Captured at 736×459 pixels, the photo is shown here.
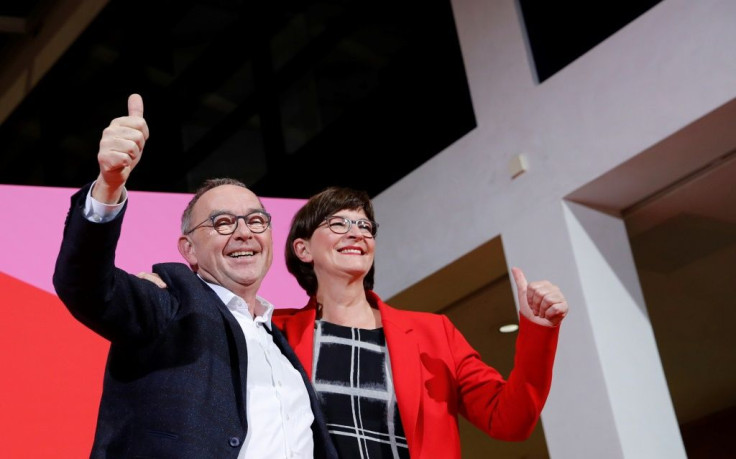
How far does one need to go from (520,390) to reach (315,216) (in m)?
0.75

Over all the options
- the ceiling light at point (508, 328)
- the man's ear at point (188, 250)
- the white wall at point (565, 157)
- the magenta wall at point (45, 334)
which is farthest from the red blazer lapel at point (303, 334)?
the ceiling light at point (508, 328)

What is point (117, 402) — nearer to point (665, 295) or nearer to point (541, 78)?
point (541, 78)

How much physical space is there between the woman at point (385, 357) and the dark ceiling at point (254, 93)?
2.24m

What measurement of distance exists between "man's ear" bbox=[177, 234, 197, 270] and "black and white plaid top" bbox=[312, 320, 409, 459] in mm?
391

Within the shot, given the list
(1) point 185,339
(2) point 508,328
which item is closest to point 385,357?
(1) point 185,339

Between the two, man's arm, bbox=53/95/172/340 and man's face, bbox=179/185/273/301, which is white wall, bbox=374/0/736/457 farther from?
man's arm, bbox=53/95/172/340

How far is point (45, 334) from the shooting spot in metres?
2.75

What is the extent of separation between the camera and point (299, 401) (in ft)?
6.78

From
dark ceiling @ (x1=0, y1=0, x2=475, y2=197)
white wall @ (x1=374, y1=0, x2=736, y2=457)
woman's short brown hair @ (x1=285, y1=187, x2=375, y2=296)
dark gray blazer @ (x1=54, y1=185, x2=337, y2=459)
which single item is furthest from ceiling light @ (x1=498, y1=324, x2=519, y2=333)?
dark gray blazer @ (x1=54, y1=185, x2=337, y2=459)

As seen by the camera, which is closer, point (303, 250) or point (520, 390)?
point (520, 390)

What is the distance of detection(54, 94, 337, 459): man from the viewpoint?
1.70 meters

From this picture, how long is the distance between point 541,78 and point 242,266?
101 inches

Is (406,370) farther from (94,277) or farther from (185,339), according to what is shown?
(94,277)

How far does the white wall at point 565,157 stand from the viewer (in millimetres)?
3764
